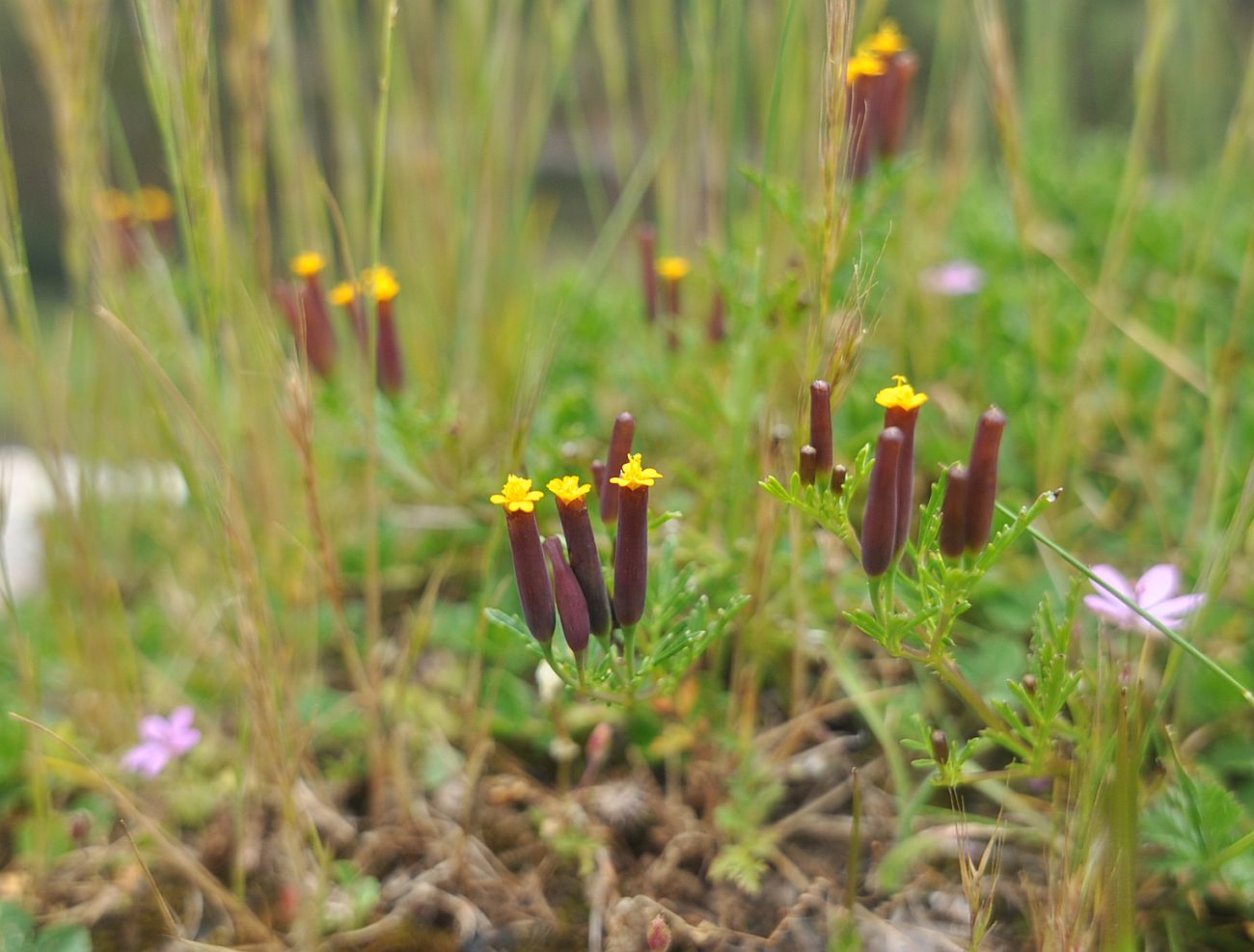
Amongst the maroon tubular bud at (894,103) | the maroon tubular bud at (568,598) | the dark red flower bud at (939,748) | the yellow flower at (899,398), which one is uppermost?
the maroon tubular bud at (894,103)

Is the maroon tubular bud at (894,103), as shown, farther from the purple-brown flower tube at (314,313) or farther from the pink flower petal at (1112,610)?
the purple-brown flower tube at (314,313)

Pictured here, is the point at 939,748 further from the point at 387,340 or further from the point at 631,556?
the point at 387,340

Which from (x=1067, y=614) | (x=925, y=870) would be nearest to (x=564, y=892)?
(x=925, y=870)

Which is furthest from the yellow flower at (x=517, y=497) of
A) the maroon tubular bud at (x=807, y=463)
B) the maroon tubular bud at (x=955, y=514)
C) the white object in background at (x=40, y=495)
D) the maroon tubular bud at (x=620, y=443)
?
the white object in background at (x=40, y=495)

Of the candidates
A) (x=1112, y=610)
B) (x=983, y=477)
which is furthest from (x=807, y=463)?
(x=1112, y=610)

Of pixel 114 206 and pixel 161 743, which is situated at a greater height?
pixel 114 206

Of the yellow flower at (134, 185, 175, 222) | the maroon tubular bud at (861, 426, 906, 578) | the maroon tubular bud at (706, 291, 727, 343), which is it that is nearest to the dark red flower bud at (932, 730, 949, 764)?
the maroon tubular bud at (861, 426, 906, 578)
